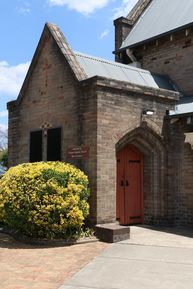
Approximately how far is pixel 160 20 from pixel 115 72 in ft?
15.9

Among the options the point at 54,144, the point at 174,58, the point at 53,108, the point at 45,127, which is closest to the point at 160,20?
the point at 174,58

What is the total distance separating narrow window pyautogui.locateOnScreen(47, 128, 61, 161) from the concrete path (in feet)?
11.6

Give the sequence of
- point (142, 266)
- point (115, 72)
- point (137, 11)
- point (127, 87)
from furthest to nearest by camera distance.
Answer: point (137, 11) < point (115, 72) < point (127, 87) < point (142, 266)

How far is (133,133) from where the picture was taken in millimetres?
11648

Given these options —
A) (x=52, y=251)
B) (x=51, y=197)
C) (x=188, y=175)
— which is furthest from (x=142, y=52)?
(x=52, y=251)

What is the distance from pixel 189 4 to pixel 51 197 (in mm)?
10442

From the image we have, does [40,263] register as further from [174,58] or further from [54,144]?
[174,58]

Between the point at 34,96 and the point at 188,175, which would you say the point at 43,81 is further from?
the point at 188,175

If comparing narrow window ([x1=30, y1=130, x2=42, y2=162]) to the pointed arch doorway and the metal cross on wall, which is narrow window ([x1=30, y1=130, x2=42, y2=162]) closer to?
the metal cross on wall

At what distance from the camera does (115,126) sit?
11070 mm

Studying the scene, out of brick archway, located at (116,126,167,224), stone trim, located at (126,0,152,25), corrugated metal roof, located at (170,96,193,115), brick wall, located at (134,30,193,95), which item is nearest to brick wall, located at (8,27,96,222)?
brick archway, located at (116,126,167,224)

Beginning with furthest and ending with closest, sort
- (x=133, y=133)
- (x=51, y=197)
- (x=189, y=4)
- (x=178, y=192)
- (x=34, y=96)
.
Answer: (x=189, y=4) → (x=34, y=96) → (x=178, y=192) → (x=133, y=133) → (x=51, y=197)

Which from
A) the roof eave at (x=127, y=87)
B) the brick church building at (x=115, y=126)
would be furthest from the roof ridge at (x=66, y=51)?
the roof eave at (x=127, y=87)

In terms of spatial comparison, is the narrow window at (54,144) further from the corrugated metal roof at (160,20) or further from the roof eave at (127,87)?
the corrugated metal roof at (160,20)
